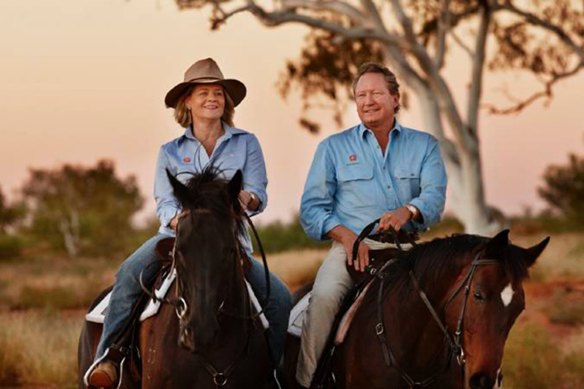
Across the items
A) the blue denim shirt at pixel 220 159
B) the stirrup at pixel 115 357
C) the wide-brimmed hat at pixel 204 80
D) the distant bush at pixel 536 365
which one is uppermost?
the wide-brimmed hat at pixel 204 80

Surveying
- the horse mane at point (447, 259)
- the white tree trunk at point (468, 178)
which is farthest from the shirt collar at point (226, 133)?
the white tree trunk at point (468, 178)

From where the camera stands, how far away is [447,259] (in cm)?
606

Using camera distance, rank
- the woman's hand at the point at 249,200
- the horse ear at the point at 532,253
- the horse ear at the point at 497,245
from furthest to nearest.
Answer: the woman's hand at the point at 249,200, the horse ear at the point at 532,253, the horse ear at the point at 497,245

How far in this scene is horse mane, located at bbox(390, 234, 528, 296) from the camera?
18.5ft

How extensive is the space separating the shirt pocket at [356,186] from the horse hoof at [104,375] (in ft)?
5.35

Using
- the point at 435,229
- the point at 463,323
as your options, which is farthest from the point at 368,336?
the point at 435,229

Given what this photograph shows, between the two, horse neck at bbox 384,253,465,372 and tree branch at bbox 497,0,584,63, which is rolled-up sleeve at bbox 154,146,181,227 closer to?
horse neck at bbox 384,253,465,372

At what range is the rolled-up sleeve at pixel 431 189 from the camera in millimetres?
6965

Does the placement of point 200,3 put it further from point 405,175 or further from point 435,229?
point 435,229

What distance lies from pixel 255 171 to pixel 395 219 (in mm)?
822

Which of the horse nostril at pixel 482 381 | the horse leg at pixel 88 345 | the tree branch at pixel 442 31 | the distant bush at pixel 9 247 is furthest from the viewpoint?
the distant bush at pixel 9 247

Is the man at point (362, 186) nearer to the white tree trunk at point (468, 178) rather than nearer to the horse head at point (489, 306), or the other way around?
the horse head at point (489, 306)

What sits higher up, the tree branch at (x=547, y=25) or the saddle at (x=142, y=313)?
the tree branch at (x=547, y=25)

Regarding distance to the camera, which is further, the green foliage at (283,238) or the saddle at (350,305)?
the green foliage at (283,238)
